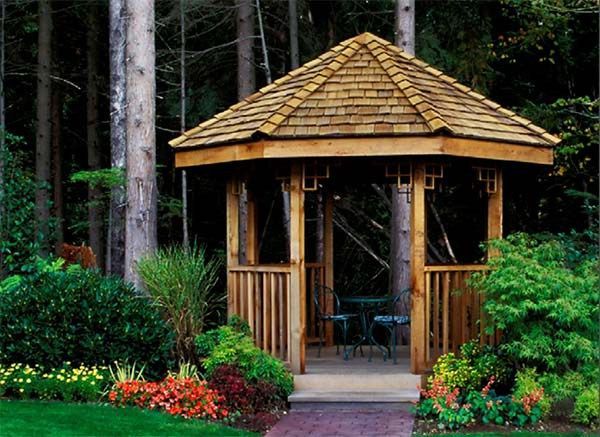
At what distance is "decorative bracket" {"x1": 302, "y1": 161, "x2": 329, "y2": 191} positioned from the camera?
1102cm

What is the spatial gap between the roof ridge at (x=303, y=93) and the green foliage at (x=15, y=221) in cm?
505

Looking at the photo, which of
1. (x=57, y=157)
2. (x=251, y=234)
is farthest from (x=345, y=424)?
(x=57, y=157)

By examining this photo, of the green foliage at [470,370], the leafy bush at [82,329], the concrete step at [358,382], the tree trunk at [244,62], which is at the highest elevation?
the tree trunk at [244,62]

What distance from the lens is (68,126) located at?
1002 inches

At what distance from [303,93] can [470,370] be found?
365 centimetres

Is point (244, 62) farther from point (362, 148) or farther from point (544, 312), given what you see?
point (544, 312)

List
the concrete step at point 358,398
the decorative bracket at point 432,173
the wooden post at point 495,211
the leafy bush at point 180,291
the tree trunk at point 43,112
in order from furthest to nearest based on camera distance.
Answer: the tree trunk at point 43,112, the wooden post at point 495,211, the leafy bush at point 180,291, the decorative bracket at point 432,173, the concrete step at point 358,398

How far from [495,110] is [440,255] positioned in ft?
26.7

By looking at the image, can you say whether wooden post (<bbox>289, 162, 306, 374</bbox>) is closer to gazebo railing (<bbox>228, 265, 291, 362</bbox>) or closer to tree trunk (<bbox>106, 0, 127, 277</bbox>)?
gazebo railing (<bbox>228, 265, 291, 362</bbox>)

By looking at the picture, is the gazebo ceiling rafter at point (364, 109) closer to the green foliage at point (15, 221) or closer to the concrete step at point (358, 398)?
the concrete step at point (358, 398)

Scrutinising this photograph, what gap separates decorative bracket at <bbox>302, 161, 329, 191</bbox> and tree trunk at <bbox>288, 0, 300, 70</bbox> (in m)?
7.53

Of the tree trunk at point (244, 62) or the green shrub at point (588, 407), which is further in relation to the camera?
the tree trunk at point (244, 62)


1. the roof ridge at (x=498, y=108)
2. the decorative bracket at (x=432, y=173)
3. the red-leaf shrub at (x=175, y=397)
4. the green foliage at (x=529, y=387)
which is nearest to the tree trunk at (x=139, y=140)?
the red-leaf shrub at (x=175, y=397)

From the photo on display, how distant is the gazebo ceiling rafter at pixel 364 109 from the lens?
34.9 ft
